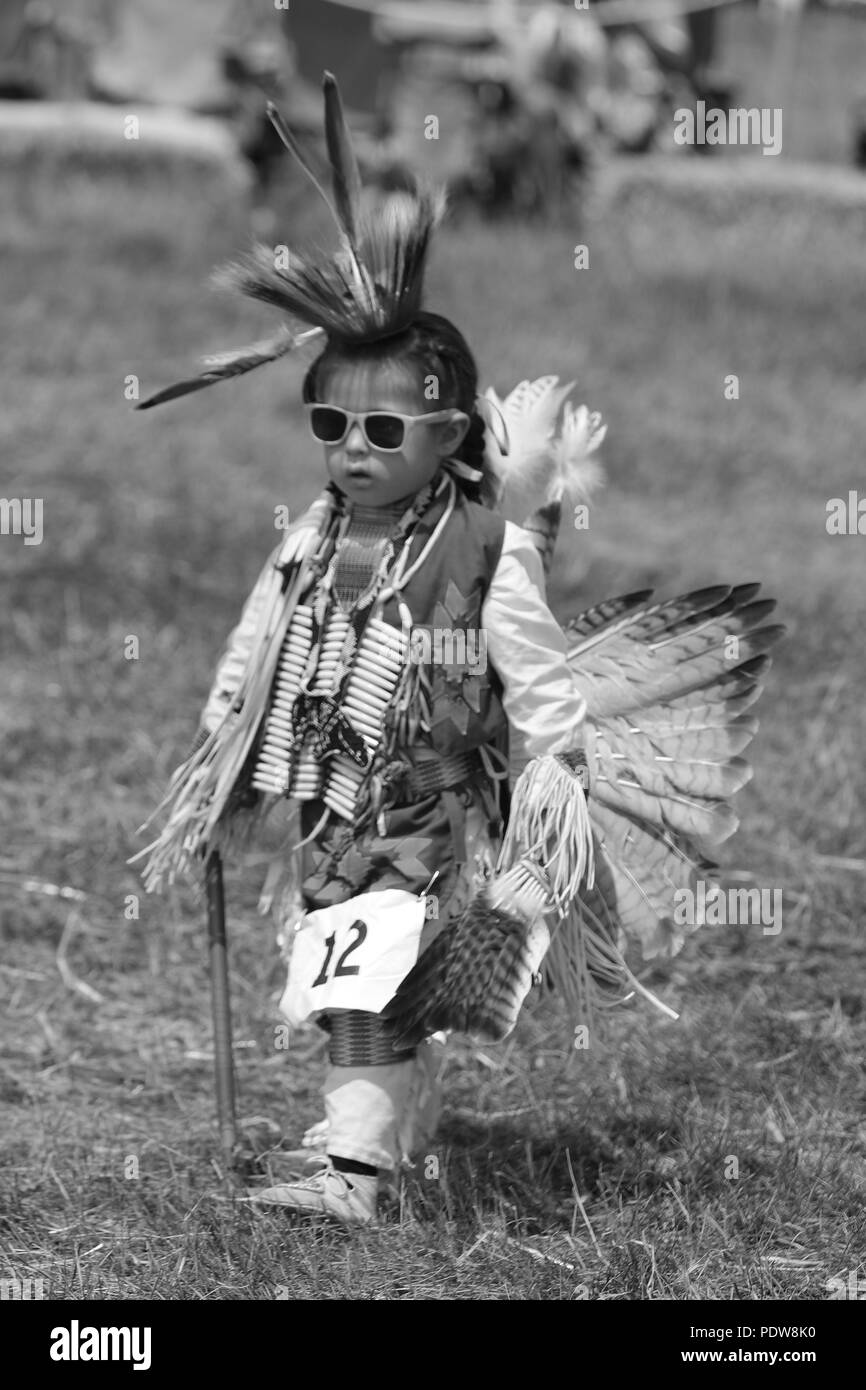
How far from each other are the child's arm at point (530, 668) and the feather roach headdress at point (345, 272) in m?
0.51

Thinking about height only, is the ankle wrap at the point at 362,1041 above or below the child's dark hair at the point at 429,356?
below

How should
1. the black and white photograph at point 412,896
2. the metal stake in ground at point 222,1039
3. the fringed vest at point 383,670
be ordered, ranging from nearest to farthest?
the black and white photograph at point 412,896
the fringed vest at point 383,670
the metal stake in ground at point 222,1039

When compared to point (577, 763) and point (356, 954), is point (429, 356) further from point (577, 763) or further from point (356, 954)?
point (356, 954)

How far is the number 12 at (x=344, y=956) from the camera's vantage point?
330 centimetres

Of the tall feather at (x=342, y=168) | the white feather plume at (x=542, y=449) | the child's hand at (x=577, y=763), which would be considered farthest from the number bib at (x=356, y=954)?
the tall feather at (x=342, y=168)

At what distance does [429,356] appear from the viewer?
3404 millimetres

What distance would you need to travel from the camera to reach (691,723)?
138 inches

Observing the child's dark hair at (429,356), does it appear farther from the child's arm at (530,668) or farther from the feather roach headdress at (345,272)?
the child's arm at (530,668)

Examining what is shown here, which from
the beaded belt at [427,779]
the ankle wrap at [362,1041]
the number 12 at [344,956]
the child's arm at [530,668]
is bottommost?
the ankle wrap at [362,1041]

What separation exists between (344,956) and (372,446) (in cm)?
87

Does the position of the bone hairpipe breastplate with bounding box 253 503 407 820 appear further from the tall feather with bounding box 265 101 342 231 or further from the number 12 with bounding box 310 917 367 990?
the tall feather with bounding box 265 101 342 231

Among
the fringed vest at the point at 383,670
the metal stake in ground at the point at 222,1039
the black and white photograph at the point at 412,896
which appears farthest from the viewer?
the metal stake in ground at the point at 222,1039

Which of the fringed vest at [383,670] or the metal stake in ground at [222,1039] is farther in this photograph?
the metal stake in ground at [222,1039]

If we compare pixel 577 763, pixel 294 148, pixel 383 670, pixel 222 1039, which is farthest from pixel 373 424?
pixel 222 1039
